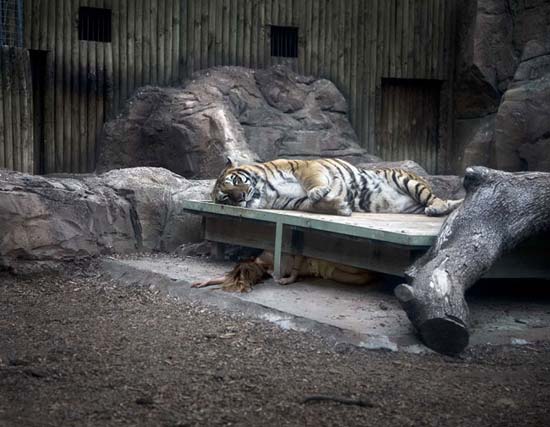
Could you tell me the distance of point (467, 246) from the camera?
530 centimetres

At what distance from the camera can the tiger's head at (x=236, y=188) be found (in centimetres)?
716

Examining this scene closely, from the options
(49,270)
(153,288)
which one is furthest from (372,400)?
(49,270)

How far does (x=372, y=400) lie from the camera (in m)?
3.91

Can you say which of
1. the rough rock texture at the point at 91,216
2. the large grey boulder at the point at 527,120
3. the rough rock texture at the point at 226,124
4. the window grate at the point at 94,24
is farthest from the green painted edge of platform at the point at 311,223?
the window grate at the point at 94,24

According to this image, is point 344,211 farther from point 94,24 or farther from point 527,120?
point 94,24

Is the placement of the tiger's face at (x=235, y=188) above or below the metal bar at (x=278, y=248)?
above

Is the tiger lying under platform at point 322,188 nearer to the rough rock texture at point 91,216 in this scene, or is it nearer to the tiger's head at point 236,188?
the tiger's head at point 236,188

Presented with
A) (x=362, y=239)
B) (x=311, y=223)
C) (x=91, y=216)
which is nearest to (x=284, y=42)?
(x=91, y=216)

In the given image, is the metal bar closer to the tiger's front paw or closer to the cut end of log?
the tiger's front paw

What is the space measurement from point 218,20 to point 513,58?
449cm

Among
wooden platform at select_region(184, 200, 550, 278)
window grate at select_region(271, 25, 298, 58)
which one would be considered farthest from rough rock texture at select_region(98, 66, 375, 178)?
wooden platform at select_region(184, 200, 550, 278)

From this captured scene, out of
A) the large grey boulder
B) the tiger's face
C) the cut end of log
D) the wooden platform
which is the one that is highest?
the large grey boulder

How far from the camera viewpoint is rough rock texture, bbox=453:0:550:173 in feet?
33.0

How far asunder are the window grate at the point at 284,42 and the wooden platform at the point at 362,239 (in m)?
5.93
